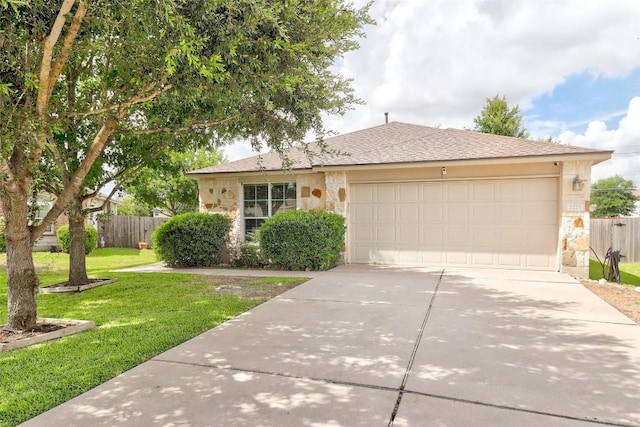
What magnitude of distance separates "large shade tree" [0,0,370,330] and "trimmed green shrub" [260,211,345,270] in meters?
A: 3.38

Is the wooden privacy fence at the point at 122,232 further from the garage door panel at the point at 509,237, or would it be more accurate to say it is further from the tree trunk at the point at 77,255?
the garage door panel at the point at 509,237

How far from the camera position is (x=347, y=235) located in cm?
972

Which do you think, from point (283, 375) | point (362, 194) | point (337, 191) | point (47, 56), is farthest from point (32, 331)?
point (362, 194)

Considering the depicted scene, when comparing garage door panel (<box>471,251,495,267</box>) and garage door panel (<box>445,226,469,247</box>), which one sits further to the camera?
garage door panel (<box>445,226,469,247</box>)

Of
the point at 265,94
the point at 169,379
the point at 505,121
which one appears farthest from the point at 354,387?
the point at 505,121

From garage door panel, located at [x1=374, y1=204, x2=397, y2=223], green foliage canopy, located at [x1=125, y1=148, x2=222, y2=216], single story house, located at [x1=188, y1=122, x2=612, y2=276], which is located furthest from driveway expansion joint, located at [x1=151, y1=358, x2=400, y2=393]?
green foliage canopy, located at [x1=125, y1=148, x2=222, y2=216]

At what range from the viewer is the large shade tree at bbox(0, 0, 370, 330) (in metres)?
3.29

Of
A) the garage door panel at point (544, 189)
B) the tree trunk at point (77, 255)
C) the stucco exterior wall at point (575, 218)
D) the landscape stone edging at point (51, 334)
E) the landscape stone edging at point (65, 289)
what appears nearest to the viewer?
the landscape stone edging at point (51, 334)

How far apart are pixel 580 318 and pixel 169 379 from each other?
4844mm

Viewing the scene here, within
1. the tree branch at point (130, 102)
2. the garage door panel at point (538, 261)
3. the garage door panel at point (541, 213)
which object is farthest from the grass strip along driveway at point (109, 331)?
the garage door panel at point (541, 213)

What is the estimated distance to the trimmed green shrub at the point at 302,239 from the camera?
858 cm

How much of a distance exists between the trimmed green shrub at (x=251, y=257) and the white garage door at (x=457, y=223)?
236 cm

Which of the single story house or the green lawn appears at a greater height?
the single story house

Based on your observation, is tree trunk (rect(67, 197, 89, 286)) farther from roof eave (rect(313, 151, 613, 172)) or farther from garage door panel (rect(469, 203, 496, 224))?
garage door panel (rect(469, 203, 496, 224))
